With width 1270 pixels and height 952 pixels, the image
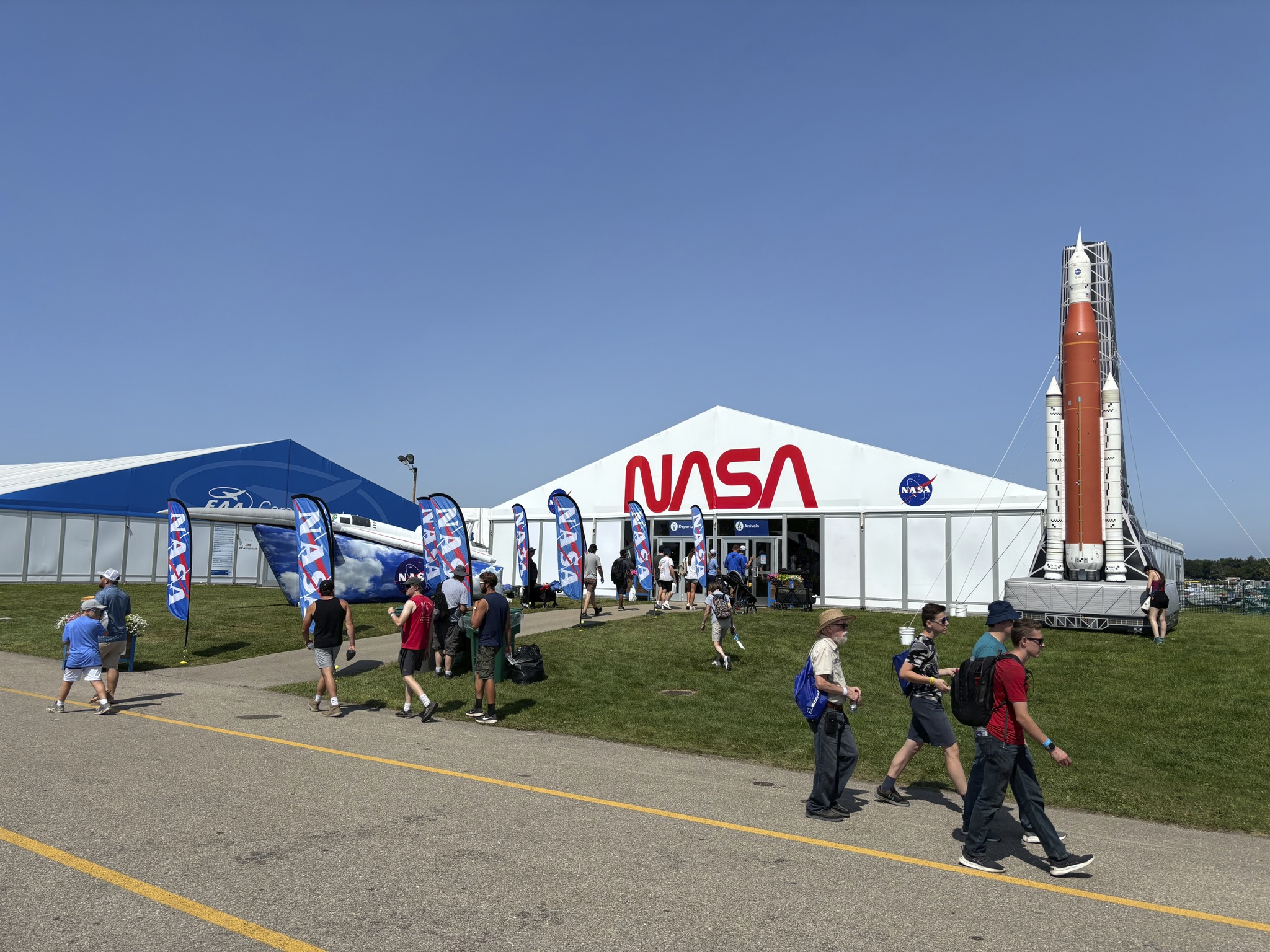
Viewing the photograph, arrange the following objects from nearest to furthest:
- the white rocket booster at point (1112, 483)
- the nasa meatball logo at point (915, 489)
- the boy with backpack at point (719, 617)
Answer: the boy with backpack at point (719, 617)
the white rocket booster at point (1112, 483)
the nasa meatball logo at point (915, 489)

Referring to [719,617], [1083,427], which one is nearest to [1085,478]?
[1083,427]

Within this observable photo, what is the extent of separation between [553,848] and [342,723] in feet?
20.1

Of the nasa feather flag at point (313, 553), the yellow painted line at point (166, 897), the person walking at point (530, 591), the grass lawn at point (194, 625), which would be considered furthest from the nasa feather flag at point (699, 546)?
the yellow painted line at point (166, 897)

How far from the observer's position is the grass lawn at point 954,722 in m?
9.10

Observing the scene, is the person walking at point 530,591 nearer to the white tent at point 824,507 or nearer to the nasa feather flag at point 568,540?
the nasa feather flag at point 568,540

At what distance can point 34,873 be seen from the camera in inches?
204

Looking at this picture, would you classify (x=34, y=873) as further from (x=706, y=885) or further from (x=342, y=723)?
(x=342, y=723)

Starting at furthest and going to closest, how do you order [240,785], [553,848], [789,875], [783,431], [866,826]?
[783,431] < [240,785] < [866,826] < [553,848] < [789,875]

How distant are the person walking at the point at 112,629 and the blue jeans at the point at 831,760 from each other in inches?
379

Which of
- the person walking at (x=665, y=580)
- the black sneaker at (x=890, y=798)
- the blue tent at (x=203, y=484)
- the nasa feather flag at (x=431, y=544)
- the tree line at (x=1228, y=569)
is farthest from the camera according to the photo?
the tree line at (x=1228, y=569)

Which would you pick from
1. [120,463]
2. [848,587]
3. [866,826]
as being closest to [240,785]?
[866,826]

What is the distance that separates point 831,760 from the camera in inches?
278

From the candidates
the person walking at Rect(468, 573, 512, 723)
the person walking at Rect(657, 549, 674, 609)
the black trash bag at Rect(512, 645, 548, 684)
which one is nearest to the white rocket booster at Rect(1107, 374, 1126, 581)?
the person walking at Rect(657, 549, 674, 609)

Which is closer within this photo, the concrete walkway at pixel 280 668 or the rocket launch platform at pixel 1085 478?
the concrete walkway at pixel 280 668
